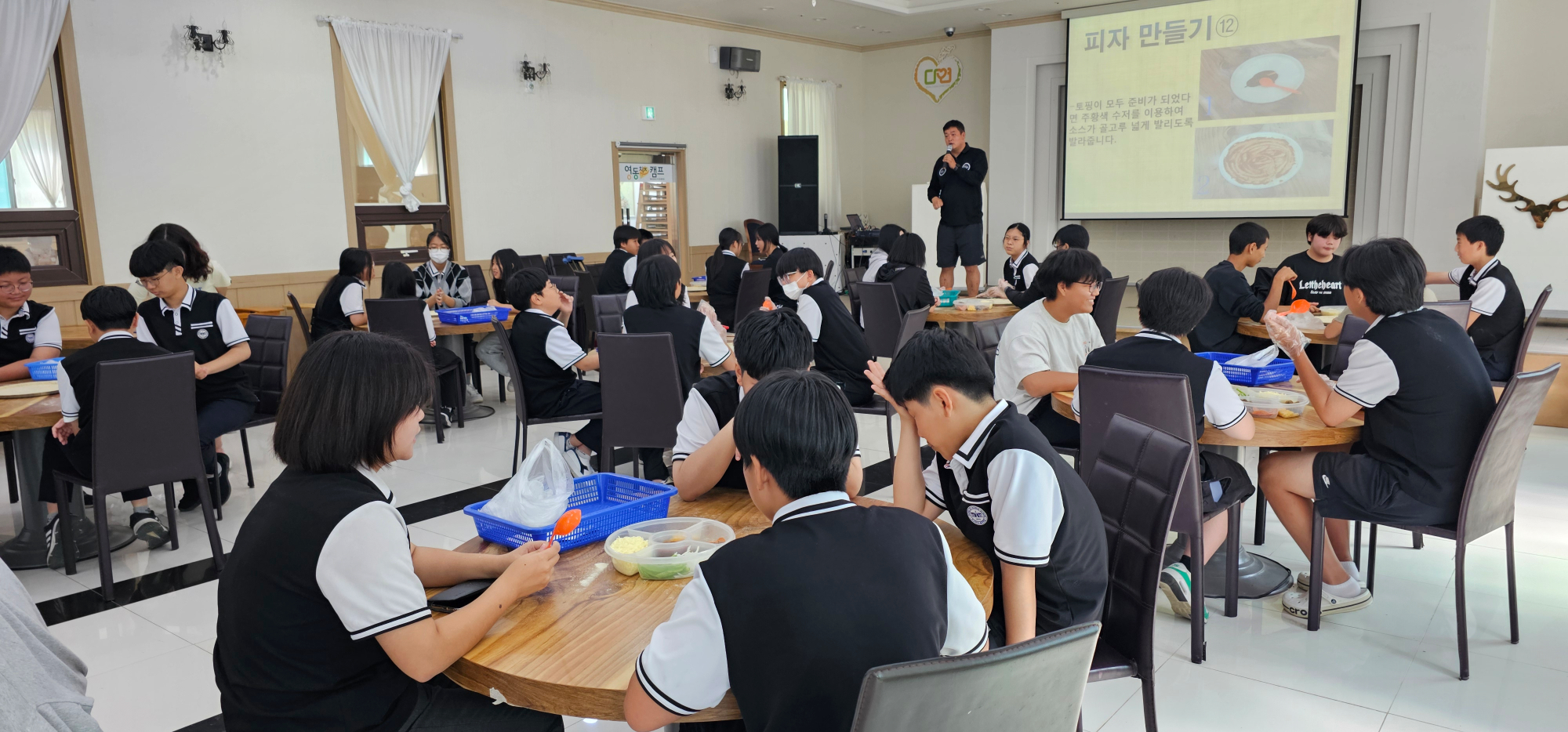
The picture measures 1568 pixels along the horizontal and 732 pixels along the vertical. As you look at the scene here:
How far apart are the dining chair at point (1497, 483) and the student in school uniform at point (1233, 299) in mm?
2221

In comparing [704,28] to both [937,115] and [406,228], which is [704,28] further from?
Result: [406,228]

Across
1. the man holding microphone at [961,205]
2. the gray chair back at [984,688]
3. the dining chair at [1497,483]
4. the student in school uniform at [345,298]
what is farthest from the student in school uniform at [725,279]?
the gray chair back at [984,688]

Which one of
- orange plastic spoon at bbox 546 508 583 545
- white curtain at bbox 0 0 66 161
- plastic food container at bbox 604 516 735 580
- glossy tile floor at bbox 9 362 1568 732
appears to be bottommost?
glossy tile floor at bbox 9 362 1568 732

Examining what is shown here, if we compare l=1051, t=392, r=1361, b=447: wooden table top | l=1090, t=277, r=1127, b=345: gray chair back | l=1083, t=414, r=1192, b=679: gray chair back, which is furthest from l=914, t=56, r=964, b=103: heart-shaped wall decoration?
l=1083, t=414, r=1192, b=679: gray chair back

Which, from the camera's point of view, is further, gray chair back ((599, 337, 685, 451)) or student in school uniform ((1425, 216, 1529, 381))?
student in school uniform ((1425, 216, 1529, 381))

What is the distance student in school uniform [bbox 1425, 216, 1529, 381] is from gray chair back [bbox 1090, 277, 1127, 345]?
163 cm

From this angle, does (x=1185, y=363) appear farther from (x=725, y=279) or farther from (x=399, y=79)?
(x=399, y=79)

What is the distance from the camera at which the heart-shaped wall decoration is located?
1184cm

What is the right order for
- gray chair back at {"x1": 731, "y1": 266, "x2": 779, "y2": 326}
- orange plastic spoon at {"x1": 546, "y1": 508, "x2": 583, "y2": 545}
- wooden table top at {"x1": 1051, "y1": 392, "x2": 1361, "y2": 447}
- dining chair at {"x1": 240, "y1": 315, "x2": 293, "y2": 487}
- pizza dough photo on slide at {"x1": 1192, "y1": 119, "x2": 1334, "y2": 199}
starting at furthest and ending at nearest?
1. pizza dough photo on slide at {"x1": 1192, "y1": 119, "x2": 1334, "y2": 199}
2. gray chair back at {"x1": 731, "y1": 266, "x2": 779, "y2": 326}
3. dining chair at {"x1": 240, "y1": 315, "x2": 293, "y2": 487}
4. wooden table top at {"x1": 1051, "y1": 392, "x2": 1361, "y2": 447}
5. orange plastic spoon at {"x1": 546, "y1": 508, "x2": 583, "y2": 545}

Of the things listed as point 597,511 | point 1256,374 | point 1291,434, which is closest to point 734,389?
point 597,511

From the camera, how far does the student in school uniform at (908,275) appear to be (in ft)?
19.5

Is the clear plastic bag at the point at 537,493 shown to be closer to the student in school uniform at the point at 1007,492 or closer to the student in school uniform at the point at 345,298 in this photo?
the student in school uniform at the point at 1007,492

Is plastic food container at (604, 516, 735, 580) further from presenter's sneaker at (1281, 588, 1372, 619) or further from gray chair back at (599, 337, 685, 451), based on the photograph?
presenter's sneaker at (1281, 588, 1372, 619)

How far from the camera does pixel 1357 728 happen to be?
7.54 ft
